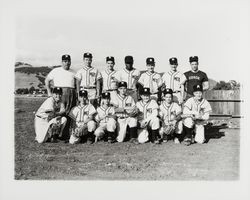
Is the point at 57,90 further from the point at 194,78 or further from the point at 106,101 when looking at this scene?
the point at 194,78

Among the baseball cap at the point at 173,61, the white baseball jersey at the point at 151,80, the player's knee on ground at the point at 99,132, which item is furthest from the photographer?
the white baseball jersey at the point at 151,80

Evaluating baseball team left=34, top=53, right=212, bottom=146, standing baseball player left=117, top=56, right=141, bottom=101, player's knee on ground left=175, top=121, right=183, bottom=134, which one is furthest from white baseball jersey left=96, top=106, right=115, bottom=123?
player's knee on ground left=175, top=121, right=183, bottom=134

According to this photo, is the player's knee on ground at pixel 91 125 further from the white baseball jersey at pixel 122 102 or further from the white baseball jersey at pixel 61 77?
the white baseball jersey at pixel 61 77

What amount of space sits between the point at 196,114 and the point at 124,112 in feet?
3.64

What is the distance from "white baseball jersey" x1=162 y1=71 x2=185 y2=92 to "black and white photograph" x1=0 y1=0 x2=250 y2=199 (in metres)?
0.02

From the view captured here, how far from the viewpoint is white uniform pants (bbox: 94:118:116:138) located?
20.3 ft

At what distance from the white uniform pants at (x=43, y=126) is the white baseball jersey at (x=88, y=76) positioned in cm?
64

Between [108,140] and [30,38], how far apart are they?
1.93 metres

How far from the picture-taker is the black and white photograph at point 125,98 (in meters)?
5.95

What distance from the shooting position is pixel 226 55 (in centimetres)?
623

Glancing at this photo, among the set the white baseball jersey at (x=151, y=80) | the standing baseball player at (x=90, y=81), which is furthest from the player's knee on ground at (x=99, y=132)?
the white baseball jersey at (x=151, y=80)

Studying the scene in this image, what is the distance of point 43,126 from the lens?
624cm

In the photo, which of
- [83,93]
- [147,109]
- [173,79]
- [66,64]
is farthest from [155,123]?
[66,64]

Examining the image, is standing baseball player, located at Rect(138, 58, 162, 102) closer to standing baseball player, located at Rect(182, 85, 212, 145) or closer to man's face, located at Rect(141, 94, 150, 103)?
man's face, located at Rect(141, 94, 150, 103)
